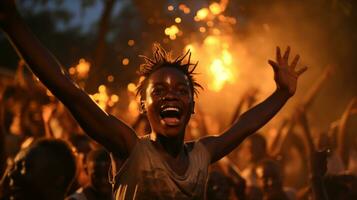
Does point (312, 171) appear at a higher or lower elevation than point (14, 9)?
lower

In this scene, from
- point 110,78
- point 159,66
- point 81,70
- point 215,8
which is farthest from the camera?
point 110,78

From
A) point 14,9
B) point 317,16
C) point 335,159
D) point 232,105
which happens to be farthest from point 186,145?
point 232,105

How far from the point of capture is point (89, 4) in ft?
43.0

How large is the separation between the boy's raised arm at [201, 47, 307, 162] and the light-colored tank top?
0.43m

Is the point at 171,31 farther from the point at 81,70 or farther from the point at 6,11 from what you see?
the point at 6,11

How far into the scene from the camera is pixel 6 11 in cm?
286

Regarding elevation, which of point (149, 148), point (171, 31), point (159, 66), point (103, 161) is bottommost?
point (149, 148)

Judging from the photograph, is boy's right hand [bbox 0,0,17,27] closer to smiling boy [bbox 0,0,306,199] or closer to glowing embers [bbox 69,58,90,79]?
smiling boy [bbox 0,0,306,199]

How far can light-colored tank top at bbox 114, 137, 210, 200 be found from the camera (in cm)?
316

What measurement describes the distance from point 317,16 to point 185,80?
7.87m

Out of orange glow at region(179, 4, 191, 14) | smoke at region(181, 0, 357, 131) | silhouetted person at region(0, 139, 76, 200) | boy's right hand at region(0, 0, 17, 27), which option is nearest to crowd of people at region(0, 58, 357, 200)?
silhouetted person at region(0, 139, 76, 200)

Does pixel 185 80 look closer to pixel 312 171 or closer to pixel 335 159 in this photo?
Result: pixel 312 171

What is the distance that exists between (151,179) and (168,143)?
283 millimetres

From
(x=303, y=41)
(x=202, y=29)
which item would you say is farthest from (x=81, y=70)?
(x=303, y=41)
